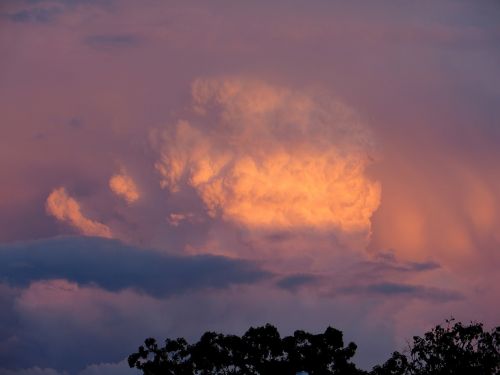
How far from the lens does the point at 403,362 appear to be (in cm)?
16100

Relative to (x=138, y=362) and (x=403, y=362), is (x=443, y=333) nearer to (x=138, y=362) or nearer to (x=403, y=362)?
(x=403, y=362)

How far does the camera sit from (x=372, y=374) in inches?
6486

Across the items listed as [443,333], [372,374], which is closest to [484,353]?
[443,333]

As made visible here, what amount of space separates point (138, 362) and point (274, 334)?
18.7 meters

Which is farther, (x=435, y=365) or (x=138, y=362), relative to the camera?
(x=138, y=362)

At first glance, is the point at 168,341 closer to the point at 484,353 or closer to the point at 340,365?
the point at 340,365

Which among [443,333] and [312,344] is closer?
[443,333]

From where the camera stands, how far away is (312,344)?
558 feet

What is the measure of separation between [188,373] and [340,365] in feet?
66.0

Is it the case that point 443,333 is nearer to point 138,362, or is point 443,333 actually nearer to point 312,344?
point 312,344

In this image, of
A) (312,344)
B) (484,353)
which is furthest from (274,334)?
(484,353)

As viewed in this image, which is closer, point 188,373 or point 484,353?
point 484,353

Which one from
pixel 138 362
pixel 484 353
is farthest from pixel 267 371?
pixel 484 353

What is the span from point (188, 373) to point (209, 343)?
4.84 metres
